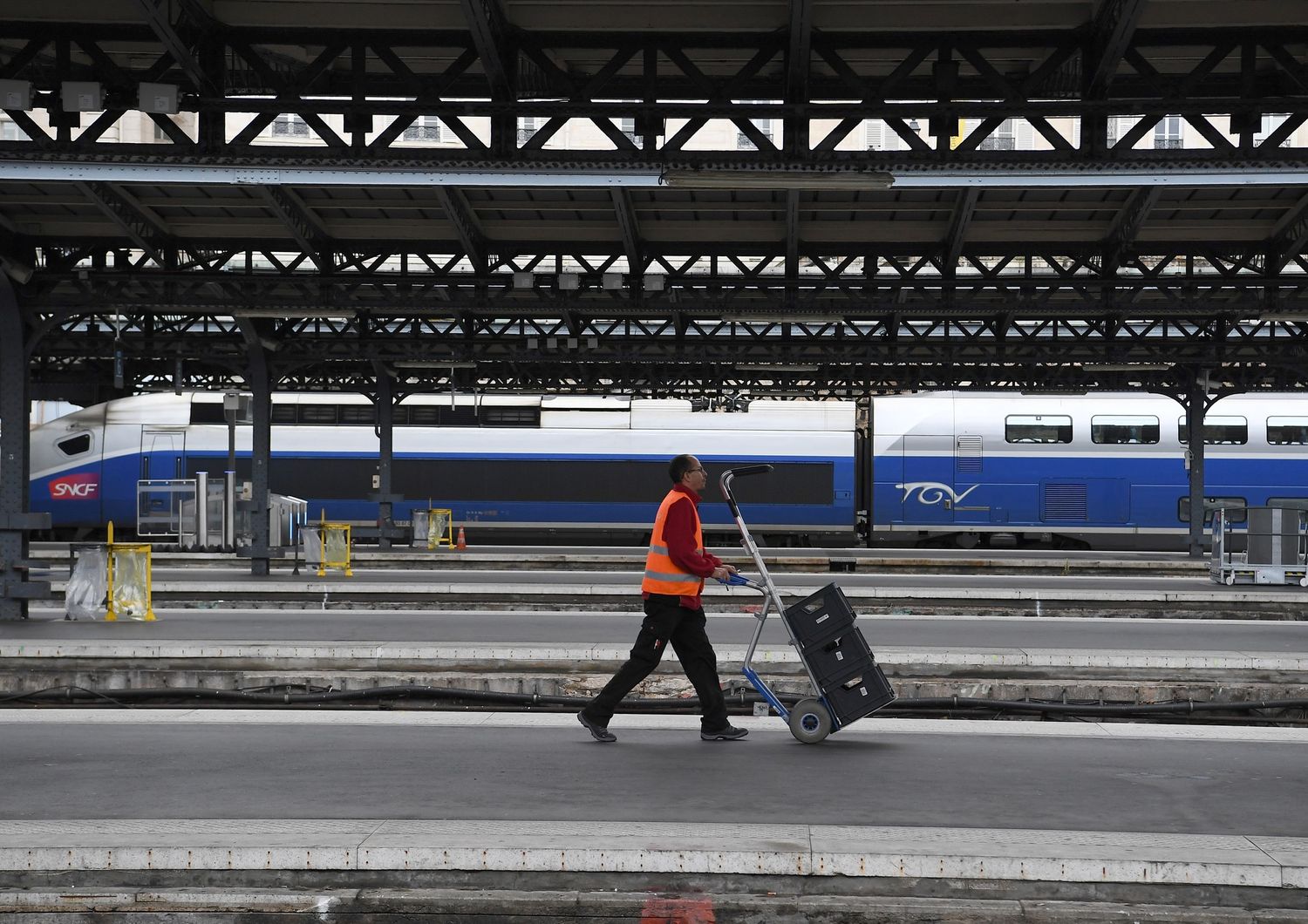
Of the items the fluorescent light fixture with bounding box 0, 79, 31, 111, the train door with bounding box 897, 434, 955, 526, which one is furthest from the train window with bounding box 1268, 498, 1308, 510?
the fluorescent light fixture with bounding box 0, 79, 31, 111

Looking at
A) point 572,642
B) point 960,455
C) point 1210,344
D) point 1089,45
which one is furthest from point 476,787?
point 960,455

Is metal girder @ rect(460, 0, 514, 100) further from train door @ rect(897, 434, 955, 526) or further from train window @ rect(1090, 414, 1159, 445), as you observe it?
train window @ rect(1090, 414, 1159, 445)

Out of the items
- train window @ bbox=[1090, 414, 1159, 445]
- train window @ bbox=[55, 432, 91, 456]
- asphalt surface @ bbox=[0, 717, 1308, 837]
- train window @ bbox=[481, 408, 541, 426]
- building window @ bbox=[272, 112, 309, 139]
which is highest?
building window @ bbox=[272, 112, 309, 139]

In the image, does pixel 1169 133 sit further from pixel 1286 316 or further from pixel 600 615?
pixel 600 615

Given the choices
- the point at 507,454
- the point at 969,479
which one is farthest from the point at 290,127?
the point at 969,479

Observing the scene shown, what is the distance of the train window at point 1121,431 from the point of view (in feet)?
123

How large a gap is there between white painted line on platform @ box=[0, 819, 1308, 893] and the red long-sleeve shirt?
7.47 ft

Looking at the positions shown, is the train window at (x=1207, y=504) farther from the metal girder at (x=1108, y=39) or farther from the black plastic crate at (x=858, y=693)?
the black plastic crate at (x=858, y=693)

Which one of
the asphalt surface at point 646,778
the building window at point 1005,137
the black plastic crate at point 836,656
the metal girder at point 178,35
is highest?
the building window at point 1005,137

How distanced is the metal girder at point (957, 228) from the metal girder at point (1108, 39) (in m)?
3.57

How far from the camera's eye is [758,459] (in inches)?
1526

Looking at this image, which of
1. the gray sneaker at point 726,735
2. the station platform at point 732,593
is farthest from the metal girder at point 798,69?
the station platform at point 732,593

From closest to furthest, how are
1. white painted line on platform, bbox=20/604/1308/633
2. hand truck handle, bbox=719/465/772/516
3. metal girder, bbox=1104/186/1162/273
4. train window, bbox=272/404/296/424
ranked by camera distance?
hand truck handle, bbox=719/465/772/516
metal girder, bbox=1104/186/1162/273
white painted line on platform, bbox=20/604/1308/633
train window, bbox=272/404/296/424

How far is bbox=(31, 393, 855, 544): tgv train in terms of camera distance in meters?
38.0
